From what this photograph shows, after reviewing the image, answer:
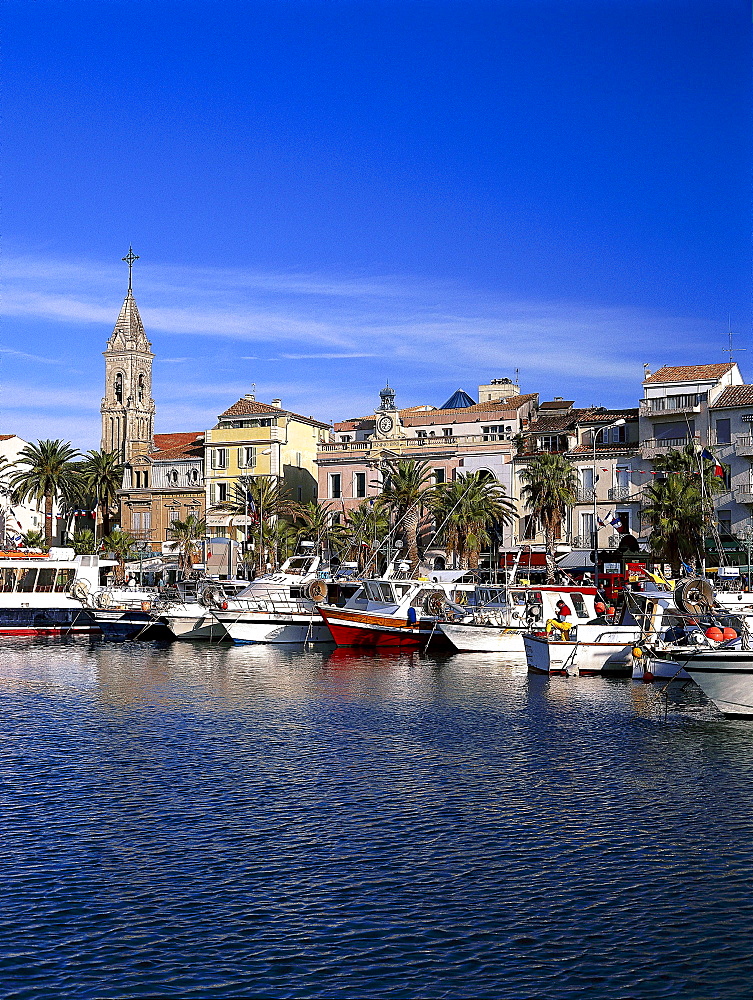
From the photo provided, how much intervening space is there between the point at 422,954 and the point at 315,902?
8.53ft

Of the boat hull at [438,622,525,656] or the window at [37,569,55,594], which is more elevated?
the window at [37,569,55,594]

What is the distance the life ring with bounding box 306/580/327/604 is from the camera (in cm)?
5878

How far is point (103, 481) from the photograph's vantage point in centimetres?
11331

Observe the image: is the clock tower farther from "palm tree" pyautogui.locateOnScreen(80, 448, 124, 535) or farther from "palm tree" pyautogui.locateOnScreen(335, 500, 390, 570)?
"palm tree" pyautogui.locateOnScreen(80, 448, 124, 535)

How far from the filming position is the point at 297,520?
98.7 meters

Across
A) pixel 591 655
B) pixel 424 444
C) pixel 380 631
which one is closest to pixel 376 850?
pixel 591 655

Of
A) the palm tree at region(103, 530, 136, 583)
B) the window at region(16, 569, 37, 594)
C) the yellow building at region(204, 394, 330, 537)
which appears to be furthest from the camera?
→ the palm tree at region(103, 530, 136, 583)

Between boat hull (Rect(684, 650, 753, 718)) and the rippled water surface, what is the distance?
72 centimetres

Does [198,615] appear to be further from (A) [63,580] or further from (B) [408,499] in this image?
(B) [408,499]

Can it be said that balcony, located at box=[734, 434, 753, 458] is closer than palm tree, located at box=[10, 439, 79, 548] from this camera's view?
Yes

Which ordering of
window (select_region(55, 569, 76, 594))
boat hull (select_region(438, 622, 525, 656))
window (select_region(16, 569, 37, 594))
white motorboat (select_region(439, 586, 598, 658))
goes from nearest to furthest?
white motorboat (select_region(439, 586, 598, 658))
boat hull (select_region(438, 622, 525, 656))
window (select_region(16, 569, 37, 594))
window (select_region(55, 569, 76, 594))

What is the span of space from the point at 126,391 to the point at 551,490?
76269mm

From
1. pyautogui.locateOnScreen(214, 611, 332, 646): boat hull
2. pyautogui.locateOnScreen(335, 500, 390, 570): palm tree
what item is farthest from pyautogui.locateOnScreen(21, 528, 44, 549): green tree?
pyautogui.locateOnScreen(214, 611, 332, 646): boat hull

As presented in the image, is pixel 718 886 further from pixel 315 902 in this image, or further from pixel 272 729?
pixel 272 729
